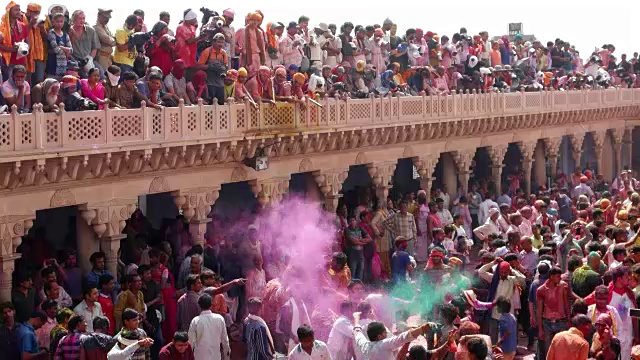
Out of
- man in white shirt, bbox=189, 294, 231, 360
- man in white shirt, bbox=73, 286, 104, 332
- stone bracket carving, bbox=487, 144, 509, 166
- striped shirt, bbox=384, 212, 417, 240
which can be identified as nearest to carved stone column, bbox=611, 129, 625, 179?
stone bracket carving, bbox=487, 144, 509, 166

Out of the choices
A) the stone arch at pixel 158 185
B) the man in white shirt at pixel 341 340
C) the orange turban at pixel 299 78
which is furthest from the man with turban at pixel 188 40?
the man in white shirt at pixel 341 340

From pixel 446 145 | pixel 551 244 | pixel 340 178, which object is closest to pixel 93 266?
pixel 551 244

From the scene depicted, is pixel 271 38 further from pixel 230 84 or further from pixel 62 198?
pixel 62 198

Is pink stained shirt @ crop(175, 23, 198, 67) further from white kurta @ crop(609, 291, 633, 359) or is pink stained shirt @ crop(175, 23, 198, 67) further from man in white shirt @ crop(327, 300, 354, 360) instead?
white kurta @ crop(609, 291, 633, 359)

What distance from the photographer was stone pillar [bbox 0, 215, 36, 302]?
1597 centimetres

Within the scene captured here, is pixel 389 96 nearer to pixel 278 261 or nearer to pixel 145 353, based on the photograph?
pixel 278 261

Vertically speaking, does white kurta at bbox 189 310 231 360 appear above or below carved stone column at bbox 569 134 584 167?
above

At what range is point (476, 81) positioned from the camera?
95.8ft

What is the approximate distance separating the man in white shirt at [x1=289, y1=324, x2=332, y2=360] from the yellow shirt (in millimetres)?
8998

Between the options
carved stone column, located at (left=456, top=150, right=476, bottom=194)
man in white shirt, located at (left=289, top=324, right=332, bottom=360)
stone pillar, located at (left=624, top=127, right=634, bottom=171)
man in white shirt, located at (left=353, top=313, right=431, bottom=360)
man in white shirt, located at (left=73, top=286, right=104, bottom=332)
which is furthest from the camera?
stone pillar, located at (left=624, top=127, right=634, bottom=171)

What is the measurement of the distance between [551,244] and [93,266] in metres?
6.67

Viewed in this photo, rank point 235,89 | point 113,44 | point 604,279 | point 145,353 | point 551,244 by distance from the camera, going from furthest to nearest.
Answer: point 235,89, point 113,44, point 551,244, point 604,279, point 145,353

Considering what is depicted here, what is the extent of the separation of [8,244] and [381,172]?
442 inches

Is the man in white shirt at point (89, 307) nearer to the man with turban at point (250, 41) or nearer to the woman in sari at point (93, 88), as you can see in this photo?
the woman in sari at point (93, 88)
